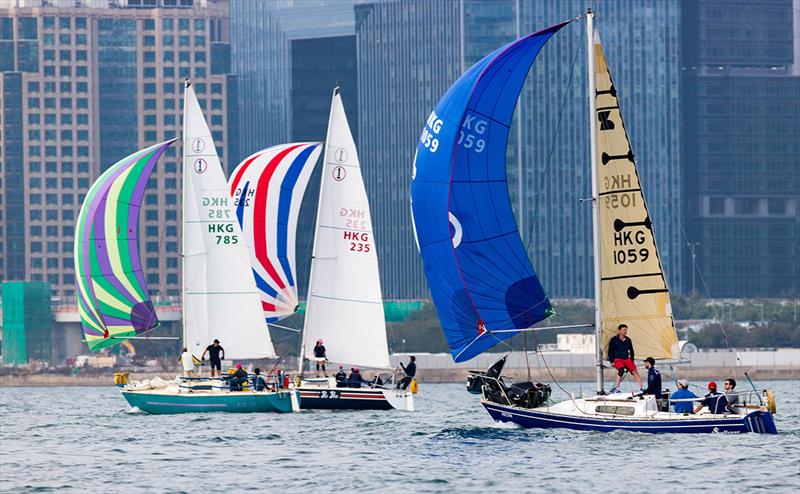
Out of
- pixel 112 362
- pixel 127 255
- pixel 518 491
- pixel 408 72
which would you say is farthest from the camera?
pixel 408 72

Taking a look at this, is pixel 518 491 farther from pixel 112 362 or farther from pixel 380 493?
pixel 112 362

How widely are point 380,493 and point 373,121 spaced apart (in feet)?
522

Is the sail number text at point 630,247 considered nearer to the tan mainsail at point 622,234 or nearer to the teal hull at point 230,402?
the tan mainsail at point 622,234

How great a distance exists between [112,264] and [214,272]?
11.8ft

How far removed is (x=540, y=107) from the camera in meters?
187

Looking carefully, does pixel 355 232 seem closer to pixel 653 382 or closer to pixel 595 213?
pixel 595 213

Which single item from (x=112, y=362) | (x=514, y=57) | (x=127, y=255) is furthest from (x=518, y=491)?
(x=112, y=362)

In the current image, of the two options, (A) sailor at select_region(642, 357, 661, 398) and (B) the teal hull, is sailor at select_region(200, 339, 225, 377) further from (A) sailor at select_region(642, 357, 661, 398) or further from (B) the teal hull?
(A) sailor at select_region(642, 357, 661, 398)

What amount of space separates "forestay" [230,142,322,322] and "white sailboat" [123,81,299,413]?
11.3 ft

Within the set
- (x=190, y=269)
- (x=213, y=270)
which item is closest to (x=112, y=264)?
(x=190, y=269)

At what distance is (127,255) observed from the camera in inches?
2392

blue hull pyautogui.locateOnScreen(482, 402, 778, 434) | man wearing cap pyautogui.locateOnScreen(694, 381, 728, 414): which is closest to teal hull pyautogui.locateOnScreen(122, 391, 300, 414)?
blue hull pyautogui.locateOnScreen(482, 402, 778, 434)

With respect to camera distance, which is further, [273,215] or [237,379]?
[273,215]

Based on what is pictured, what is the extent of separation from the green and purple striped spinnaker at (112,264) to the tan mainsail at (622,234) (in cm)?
2107
